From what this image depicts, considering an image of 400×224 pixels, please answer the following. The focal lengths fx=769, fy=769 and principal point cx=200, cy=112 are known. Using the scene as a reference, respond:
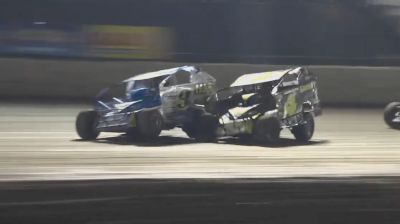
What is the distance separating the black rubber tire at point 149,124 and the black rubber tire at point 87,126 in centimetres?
68

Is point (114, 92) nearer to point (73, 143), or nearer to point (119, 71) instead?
point (73, 143)

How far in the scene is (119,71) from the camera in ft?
57.6

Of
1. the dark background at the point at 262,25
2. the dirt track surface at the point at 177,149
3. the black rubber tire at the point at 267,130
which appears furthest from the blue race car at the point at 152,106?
the dark background at the point at 262,25

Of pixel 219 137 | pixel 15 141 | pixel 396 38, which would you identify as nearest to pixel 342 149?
pixel 219 137

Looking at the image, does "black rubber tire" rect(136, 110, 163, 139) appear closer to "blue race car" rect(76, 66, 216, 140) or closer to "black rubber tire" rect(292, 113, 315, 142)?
"blue race car" rect(76, 66, 216, 140)

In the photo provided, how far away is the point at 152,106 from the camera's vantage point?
1006 centimetres

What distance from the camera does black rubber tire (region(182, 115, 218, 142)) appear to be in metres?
10.1

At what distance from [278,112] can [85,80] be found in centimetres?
856

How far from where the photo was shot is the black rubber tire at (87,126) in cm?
1034

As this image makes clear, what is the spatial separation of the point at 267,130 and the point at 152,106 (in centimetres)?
153

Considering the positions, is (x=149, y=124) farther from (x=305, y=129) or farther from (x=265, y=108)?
(x=305, y=129)

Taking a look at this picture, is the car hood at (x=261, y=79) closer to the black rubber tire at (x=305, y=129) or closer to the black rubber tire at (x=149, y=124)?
the black rubber tire at (x=305, y=129)

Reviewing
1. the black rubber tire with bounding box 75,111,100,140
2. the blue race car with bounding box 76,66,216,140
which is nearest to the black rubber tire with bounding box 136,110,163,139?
the blue race car with bounding box 76,66,216,140

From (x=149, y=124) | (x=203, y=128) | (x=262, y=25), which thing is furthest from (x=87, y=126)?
(x=262, y=25)
